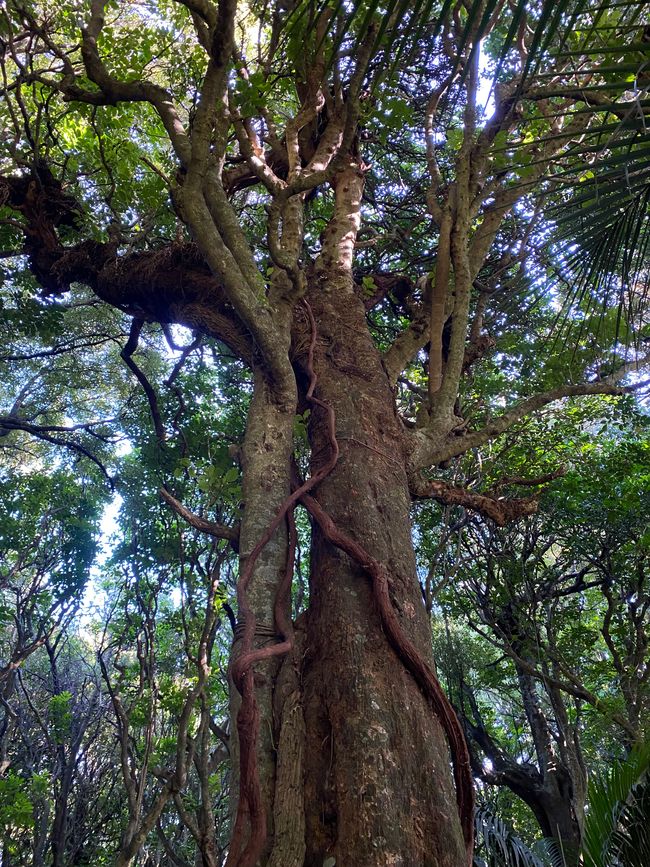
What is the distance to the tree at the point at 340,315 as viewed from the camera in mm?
1661

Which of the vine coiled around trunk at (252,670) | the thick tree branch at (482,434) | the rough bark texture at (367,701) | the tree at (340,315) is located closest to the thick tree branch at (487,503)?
the tree at (340,315)

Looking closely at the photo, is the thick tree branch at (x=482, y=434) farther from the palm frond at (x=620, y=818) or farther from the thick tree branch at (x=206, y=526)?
the palm frond at (x=620, y=818)

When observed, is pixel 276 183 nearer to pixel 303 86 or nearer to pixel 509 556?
pixel 303 86

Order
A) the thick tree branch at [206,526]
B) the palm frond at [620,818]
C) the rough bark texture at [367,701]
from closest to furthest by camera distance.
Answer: the rough bark texture at [367,701] → the palm frond at [620,818] → the thick tree branch at [206,526]

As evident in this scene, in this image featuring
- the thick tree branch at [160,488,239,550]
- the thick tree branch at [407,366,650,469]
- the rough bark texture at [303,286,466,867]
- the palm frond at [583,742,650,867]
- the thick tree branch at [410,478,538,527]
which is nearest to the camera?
the rough bark texture at [303,286,466,867]

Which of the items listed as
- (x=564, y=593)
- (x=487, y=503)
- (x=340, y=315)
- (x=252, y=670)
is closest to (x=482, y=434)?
(x=487, y=503)

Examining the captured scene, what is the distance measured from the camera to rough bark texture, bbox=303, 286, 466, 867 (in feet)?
5.19

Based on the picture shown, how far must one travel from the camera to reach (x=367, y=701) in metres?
1.84

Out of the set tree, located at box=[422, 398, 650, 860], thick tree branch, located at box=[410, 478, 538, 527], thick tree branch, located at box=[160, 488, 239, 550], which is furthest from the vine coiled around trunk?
tree, located at box=[422, 398, 650, 860]

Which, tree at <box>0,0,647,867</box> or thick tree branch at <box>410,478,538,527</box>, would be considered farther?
thick tree branch at <box>410,478,538,527</box>

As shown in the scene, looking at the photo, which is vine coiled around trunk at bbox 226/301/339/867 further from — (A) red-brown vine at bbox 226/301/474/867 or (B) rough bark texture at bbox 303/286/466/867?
(B) rough bark texture at bbox 303/286/466/867

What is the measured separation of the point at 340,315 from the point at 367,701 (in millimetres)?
2361

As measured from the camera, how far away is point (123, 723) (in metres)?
4.42

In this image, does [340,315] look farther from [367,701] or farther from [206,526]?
[367,701]
